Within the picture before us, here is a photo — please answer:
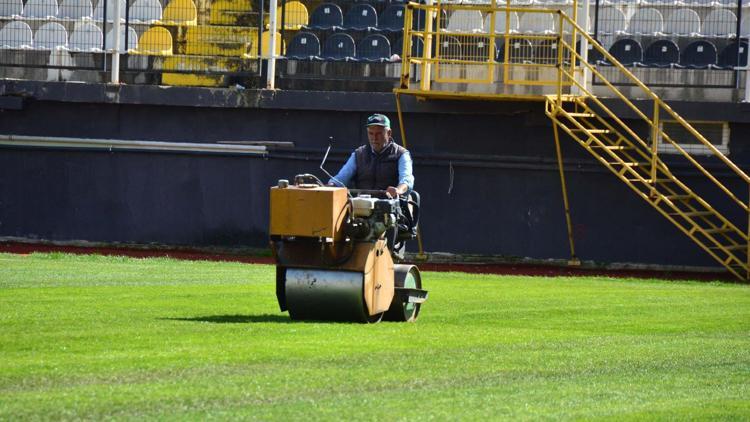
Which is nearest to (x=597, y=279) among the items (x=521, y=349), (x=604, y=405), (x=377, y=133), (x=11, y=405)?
(x=377, y=133)

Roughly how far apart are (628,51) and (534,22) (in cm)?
283

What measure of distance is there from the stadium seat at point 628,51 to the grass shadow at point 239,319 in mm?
13505

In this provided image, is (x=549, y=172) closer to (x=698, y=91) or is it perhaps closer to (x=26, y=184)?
(x=698, y=91)

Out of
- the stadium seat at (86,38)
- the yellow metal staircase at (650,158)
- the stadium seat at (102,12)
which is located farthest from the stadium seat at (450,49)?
the stadium seat at (102,12)

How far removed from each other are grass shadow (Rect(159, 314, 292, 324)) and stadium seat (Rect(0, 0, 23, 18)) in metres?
17.0

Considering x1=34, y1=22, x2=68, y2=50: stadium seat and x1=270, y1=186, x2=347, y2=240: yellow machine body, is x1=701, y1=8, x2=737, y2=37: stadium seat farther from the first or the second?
x1=270, y1=186, x2=347, y2=240: yellow machine body

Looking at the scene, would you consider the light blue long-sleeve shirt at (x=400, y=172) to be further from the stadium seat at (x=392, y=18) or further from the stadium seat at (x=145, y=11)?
the stadium seat at (x=145, y=11)

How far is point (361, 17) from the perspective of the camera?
26391mm

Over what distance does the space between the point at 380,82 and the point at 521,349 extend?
14012 millimetres

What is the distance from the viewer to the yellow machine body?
11461 millimetres

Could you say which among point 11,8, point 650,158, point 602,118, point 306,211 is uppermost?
point 11,8

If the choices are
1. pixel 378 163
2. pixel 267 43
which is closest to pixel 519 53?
pixel 267 43

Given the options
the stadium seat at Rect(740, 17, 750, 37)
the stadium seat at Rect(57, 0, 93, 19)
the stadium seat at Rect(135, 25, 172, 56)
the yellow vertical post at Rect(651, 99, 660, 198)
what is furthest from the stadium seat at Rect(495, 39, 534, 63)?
the stadium seat at Rect(57, 0, 93, 19)

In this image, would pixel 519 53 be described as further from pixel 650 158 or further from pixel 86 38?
pixel 86 38
